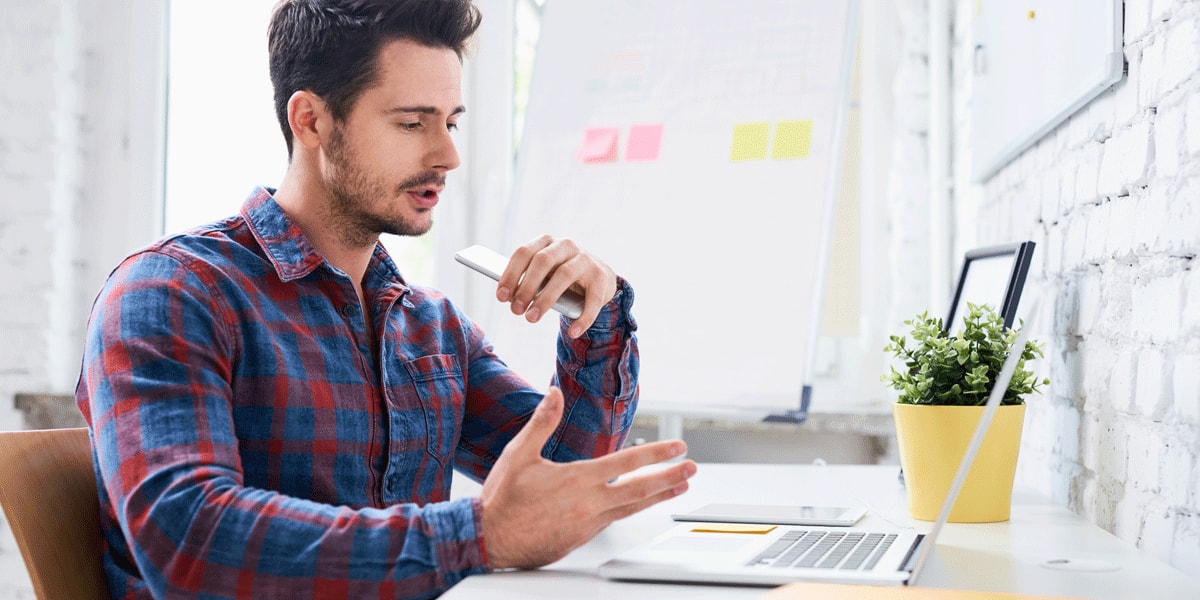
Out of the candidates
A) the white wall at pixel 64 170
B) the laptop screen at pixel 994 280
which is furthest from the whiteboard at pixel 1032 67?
the white wall at pixel 64 170

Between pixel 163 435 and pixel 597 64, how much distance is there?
4.54 ft

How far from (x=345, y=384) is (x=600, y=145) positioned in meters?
1.05

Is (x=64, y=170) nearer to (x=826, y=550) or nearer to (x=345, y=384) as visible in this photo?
(x=345, y=384)

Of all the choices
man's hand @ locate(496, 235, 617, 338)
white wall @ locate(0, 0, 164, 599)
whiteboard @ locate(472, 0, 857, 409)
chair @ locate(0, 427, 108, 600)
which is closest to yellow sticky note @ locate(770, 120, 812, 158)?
whiteboard @ locate(472, 0, 857, 409)

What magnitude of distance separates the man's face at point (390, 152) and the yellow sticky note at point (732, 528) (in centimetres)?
51

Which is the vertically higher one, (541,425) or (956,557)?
(541,425)

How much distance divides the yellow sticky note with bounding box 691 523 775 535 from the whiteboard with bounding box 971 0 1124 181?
57 cm

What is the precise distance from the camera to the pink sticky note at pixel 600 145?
1.99 m

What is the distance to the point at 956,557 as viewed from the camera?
0.91 m

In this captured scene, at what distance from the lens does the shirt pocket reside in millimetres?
1163

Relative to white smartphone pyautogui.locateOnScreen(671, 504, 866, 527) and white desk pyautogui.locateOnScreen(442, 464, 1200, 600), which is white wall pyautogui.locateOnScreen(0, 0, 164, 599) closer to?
white desk pyautogui.locateOnScreen(442, 464, 1200, 600)

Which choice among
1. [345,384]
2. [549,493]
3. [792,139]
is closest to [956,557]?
[549,493]

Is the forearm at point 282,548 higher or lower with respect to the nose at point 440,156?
lower

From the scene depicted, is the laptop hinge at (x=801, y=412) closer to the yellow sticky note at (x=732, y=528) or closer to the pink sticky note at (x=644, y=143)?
the pink sticky note at (x=644, y=143)
